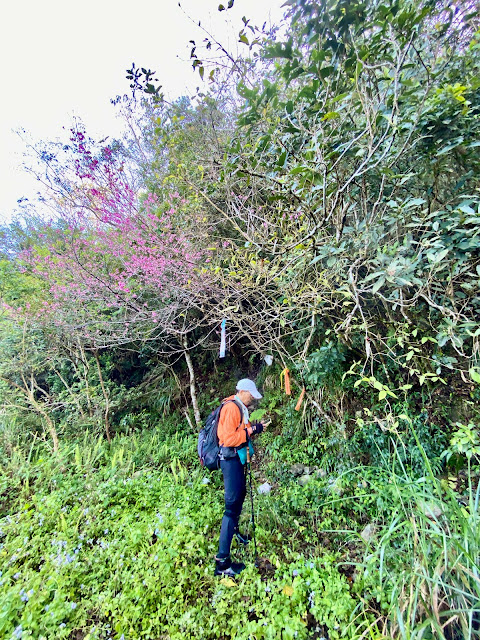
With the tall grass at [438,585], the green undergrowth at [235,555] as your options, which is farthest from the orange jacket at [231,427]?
the tall grass at [438,585]

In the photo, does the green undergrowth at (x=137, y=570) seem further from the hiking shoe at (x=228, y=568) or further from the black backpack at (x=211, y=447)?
the black backpack at (x=211, y=447)

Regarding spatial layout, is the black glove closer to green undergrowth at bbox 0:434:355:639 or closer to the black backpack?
the black backpack

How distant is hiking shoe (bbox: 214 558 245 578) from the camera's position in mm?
2250

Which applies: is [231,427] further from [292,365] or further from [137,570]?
[292,365]

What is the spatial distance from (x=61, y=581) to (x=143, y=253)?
3.50 metres

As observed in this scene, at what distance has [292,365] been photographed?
12.7ft

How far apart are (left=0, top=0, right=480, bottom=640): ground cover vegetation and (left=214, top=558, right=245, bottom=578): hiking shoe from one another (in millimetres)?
81

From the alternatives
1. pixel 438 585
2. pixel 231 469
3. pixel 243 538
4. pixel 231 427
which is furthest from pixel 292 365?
pixel 438 585

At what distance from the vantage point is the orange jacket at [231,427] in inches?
94.3

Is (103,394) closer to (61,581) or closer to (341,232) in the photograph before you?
(61,581)

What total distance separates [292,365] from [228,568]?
2.29 metres

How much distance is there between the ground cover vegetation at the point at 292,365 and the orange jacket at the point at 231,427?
0.57 m

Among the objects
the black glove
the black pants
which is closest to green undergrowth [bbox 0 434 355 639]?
the black pants

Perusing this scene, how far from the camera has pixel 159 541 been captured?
7.97 ft
